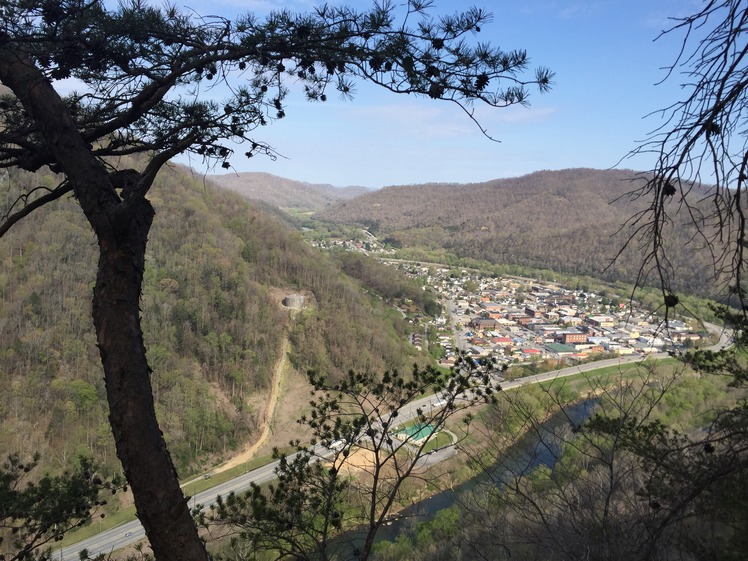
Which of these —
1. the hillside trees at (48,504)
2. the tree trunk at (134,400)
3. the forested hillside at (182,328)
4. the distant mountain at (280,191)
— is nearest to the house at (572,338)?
the forested hillside at (182,328)

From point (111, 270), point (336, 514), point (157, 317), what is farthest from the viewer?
point (157, 317)

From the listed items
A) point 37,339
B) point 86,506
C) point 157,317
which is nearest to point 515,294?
point 157,317

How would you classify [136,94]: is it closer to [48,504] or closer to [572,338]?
[48,504]

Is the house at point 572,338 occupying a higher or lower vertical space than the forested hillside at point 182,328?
lower

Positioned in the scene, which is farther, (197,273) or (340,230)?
(340,230)

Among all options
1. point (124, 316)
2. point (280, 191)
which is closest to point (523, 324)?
point (124, 316)

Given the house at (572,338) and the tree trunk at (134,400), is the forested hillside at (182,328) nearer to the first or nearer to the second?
the house at (572,338)

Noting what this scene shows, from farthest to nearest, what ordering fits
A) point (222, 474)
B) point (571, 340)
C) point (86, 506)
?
point (571, 340) → point (222, 474) → point (86, 506)

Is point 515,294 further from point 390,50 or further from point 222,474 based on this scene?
point 390,50
